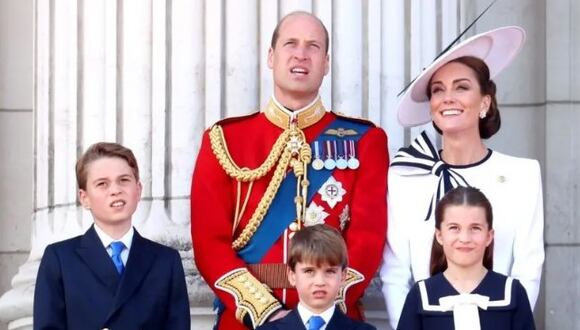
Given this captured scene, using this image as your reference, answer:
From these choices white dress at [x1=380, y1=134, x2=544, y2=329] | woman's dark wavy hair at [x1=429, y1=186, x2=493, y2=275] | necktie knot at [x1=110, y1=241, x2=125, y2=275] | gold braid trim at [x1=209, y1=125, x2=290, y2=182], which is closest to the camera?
woman's dark wavy hair at [x1=429, y1=186, x2=493, y2=275]

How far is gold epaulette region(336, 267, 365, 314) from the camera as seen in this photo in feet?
17.9

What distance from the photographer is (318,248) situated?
520 centimetres

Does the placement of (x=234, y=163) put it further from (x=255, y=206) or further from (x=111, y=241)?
(x=111, y=241)

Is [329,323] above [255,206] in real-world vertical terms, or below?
below

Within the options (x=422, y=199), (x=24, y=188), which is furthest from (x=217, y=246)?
(x=24, y=188)

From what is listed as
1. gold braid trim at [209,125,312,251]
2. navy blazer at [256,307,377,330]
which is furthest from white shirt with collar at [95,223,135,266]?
navy blazer at [256,307,377,330]

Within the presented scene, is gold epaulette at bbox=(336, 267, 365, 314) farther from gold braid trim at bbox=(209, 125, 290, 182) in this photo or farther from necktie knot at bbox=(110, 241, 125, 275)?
necktie knot at bbox=(110, 241, 125, 275)

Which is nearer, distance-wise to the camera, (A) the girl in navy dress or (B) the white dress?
(A) the girl in navy dress

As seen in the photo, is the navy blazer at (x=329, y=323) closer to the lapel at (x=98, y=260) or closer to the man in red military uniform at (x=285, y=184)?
the man in red military uniform at (x=285, y=184)

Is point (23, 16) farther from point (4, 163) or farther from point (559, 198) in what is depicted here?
point (559, 198)

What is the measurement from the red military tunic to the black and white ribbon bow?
0.09 meters

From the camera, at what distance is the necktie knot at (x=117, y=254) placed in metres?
5.44

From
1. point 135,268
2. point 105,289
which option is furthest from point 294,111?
→ point 105,289

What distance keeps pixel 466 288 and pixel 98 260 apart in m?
1.21
